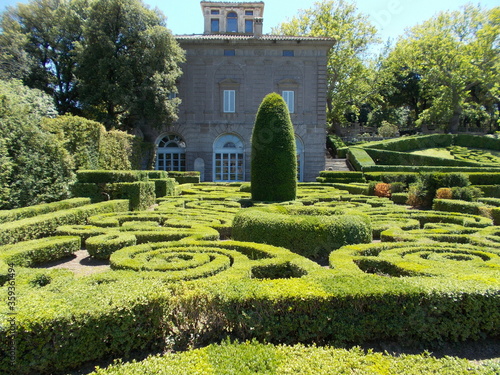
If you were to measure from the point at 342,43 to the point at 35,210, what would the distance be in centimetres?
3421

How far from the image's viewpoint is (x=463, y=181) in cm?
1416

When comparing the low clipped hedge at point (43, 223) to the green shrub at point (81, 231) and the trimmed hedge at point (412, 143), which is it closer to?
the green shrub at point (81, 231)

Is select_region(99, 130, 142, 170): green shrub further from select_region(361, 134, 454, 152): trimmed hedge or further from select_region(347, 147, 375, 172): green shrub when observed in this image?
select_region(361, 134, 454, 152): trimmed hedge

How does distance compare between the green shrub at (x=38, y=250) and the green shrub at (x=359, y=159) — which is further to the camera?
the green shrub at (x=359, y=159)

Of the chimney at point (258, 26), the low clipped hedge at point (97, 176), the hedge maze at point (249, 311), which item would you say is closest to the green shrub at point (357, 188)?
the hedge maze at point (249, 311)

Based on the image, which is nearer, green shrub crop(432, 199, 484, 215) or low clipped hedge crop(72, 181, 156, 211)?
green shrub crop(432, 199, 484, 215)

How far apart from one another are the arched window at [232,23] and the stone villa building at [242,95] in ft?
13.6

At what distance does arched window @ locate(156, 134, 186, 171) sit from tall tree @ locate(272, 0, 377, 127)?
17096 mm

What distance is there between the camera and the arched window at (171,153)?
29.0 meters

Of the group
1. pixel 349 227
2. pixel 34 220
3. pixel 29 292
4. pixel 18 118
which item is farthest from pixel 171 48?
pixel 29 292

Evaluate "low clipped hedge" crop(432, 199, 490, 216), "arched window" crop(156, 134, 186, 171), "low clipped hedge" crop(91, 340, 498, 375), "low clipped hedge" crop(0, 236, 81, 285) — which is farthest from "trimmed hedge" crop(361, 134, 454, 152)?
"low clipped hedge" crop(91, 340, 498, 375)

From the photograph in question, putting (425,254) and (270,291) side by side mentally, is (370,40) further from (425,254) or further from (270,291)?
(270,291)

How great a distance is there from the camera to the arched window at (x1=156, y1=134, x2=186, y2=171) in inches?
1141

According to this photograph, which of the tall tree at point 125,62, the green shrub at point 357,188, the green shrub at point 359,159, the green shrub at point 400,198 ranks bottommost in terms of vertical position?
the green shrub at point 400,198
